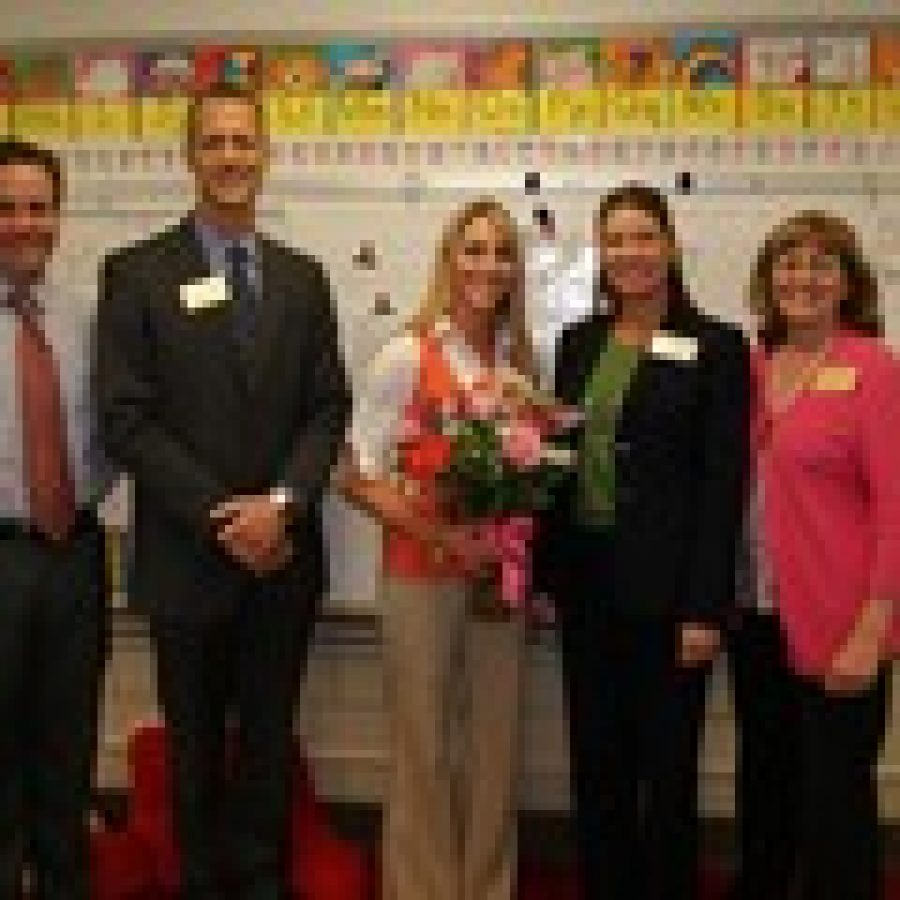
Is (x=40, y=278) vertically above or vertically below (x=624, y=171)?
below

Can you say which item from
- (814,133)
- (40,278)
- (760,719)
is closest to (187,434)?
(40,278)

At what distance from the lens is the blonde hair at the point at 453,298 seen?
306cm

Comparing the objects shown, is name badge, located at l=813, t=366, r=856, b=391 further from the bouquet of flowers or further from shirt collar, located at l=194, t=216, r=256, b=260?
shirt collar, located at l=194, t=216, r=256, b=260

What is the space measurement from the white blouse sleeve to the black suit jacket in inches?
16.3

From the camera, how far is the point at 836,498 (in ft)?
8.65

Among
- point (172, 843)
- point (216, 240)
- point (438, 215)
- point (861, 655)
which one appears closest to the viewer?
point (861, 655)

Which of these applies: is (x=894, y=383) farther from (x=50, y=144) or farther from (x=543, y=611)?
(x=50, y=144)

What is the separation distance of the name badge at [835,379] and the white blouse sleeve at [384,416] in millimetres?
753

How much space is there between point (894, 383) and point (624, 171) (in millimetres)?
1169

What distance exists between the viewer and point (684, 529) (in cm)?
286

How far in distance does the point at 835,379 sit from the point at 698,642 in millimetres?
525

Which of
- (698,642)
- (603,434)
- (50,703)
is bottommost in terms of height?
(50,703)

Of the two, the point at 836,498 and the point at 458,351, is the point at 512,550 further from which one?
the point at 836,498

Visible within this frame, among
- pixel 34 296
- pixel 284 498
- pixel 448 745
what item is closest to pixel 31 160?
pixel 34 296
